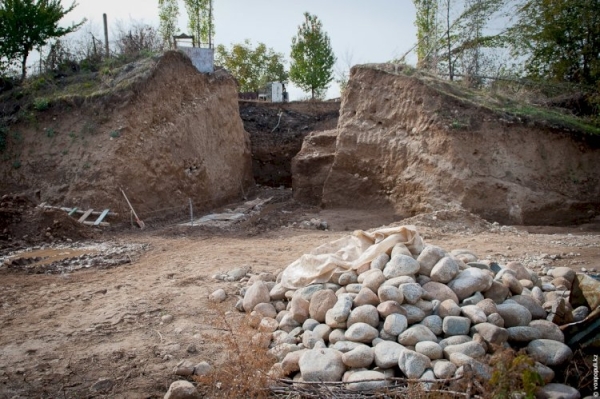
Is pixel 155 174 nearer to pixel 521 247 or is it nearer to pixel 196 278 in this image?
pixel 196 278

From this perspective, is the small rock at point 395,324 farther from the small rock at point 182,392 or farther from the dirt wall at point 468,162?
the dirt wall at point 468,162

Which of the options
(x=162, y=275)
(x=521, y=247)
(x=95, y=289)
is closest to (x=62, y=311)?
(x=95, y=289)

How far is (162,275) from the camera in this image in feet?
22.3

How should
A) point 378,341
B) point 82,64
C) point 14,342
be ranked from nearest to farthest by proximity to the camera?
1. point 378,341
2. point 14,342
3. point 82,64

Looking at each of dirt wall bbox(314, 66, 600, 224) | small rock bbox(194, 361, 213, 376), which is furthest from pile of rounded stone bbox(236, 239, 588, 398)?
dirt wall bbox(314, 66, 600, 224)

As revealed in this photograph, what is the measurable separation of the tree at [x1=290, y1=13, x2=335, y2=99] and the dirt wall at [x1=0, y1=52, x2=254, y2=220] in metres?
15.0

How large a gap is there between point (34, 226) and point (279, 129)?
1326 cm

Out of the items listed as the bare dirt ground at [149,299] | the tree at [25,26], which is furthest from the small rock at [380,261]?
the tree at [25,26]

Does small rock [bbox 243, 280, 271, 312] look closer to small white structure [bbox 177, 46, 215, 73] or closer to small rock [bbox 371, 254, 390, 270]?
small rock [bbox 371, 254, 390, 270]

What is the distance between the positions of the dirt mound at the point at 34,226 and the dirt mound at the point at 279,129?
34.0 ft

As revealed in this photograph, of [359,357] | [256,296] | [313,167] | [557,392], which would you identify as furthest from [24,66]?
[557,392]

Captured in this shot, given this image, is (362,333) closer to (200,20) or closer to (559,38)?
(559,38)

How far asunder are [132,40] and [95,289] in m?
12.3

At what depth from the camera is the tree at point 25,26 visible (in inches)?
Result: 575
